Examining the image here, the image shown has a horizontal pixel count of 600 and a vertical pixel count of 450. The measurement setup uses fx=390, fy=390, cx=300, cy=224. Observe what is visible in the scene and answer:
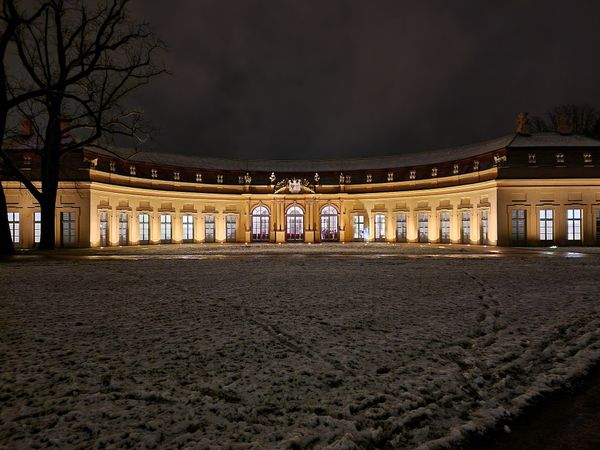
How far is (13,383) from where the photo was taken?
3217mm

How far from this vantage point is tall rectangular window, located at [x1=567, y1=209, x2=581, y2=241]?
2780cm

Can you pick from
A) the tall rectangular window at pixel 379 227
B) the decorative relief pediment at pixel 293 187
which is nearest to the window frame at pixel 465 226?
the tall rectangular window at pixel 379 227

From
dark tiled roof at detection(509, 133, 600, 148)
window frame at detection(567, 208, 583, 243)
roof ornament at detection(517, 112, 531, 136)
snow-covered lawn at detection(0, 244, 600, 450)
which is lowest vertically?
snow-covered lawn at detection(0, 244, 600, 450)

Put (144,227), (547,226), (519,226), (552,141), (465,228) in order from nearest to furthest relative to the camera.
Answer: (547,226), (519,226), (552,141), (465,228), (144,227)

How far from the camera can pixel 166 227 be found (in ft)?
116

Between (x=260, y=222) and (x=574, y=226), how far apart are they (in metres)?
26.6

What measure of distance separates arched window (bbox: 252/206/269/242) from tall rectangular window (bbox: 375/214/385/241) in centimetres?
1099

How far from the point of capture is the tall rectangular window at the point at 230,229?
127 feet

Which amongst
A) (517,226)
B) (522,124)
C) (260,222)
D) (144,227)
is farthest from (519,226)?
(144,227)

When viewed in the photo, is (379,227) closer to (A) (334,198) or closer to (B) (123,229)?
(A) (334,198)

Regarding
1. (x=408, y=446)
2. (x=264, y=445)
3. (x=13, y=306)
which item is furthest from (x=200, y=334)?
(x=13, y=306)

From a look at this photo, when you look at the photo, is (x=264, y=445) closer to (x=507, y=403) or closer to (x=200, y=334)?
(x=507, y=403)

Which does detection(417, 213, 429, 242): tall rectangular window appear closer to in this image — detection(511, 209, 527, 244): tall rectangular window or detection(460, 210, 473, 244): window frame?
detection(460, 210, 473, 244): window frame

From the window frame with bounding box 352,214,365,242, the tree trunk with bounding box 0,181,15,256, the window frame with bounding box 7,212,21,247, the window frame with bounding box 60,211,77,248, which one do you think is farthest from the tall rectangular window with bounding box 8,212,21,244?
the window frame with bounding box 352,214,365,242
